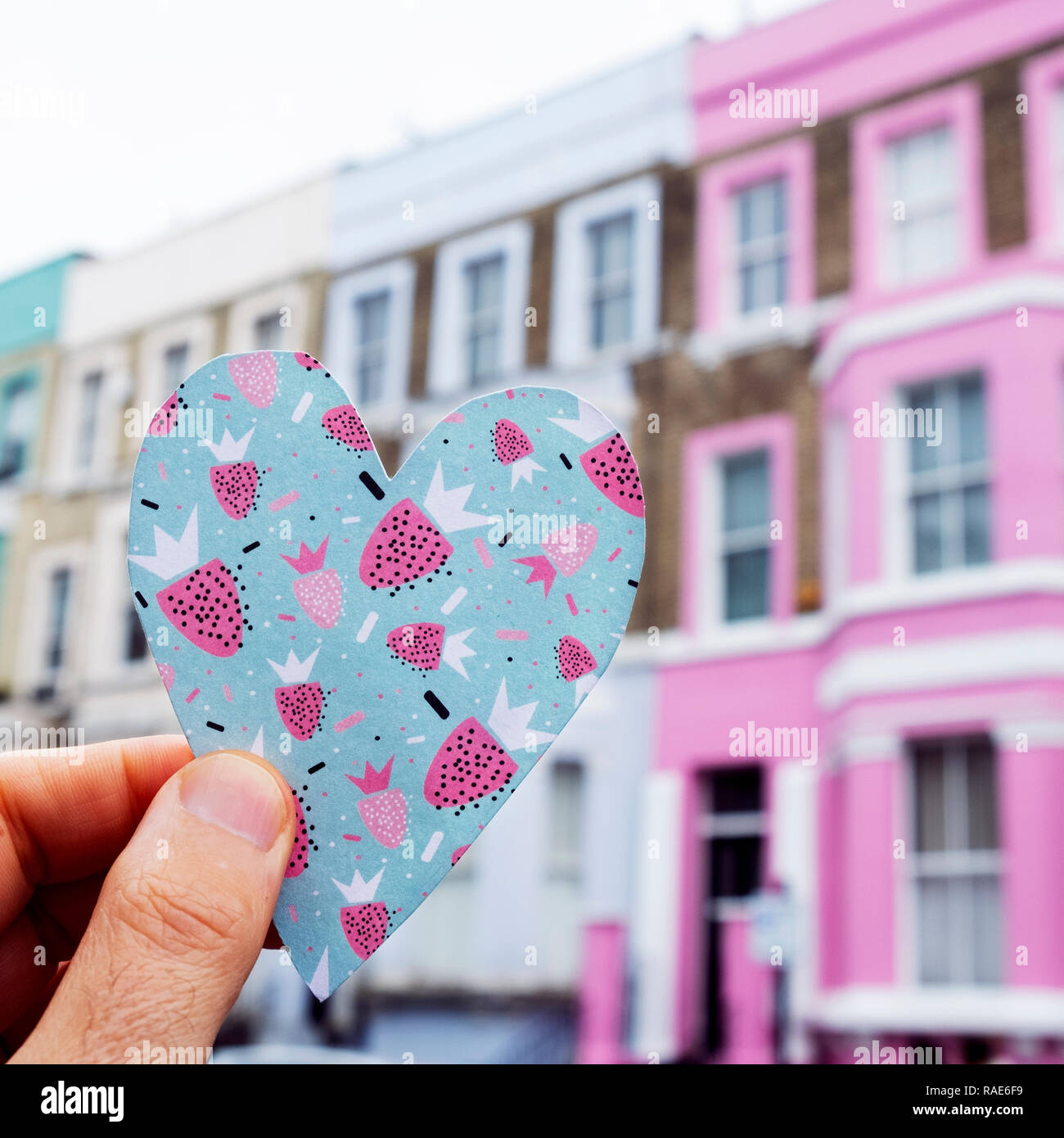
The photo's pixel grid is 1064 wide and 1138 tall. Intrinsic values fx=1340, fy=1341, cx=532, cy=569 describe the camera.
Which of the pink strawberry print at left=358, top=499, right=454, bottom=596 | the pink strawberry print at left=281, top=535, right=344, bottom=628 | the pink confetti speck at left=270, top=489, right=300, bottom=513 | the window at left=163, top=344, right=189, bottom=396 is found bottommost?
the pink strawberry print at left=281, top=535, right=344, bottom=628

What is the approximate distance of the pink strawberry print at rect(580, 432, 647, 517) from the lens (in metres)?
1.15

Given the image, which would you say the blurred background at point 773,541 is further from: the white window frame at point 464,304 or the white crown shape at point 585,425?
the white crown shape at point 585,425

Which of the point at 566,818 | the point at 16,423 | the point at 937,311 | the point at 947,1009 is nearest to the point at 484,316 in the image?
the point at 937,311

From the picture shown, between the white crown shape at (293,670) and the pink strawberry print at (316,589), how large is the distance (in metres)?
0.03

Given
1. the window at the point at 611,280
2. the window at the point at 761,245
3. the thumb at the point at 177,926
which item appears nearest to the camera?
the thumb at the point at 177,926

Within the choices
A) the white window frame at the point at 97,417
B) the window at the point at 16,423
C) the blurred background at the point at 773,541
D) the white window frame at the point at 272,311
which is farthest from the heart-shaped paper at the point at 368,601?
the window at the point at 16,423

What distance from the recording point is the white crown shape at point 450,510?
1156 mm

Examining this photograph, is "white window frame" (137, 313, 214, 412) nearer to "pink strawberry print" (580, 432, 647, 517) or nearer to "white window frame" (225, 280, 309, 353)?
"white window frame" (225, 280, 309, 353)

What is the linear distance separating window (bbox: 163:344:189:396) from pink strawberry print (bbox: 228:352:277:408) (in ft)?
28.1

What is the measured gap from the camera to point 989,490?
19.0ft

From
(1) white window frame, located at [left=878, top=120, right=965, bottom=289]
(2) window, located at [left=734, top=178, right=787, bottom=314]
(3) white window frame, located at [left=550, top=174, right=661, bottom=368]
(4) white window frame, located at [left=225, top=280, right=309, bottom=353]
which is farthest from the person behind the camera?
(4) white window frame, located at [left=225, top=280, right=309, bottom=353]

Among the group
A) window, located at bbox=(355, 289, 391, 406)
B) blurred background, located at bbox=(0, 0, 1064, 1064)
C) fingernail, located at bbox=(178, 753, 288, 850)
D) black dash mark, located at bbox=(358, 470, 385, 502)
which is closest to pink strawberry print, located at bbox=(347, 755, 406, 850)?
fingernail, located at bbox=(178, 753, 288, 850)

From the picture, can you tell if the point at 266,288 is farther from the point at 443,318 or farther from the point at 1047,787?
the point at 1047,787

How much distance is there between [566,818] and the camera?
6949 millimetres
